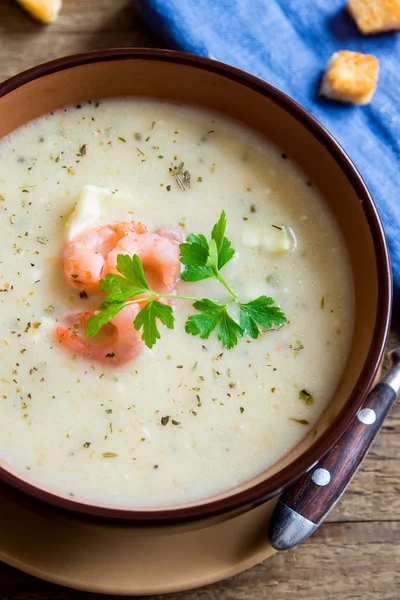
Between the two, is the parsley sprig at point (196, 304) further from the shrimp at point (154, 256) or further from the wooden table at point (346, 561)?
the wooden table at point (346, 561)

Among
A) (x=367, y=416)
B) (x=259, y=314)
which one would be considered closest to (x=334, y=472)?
(x=367, y=416)

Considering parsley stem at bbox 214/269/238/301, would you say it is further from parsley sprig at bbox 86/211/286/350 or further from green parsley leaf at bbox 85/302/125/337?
green parsley leaf at bbox 85/302/125/337

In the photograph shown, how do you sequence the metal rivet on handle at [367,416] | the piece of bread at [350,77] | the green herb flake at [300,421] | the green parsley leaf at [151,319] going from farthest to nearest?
the piece of bread at [350,77] < the metal rivet on handle at [367,416] < the green herb flake at [300,421] < the green parsley leaf at [151,319]

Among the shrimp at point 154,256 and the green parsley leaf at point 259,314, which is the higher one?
the green parsley leaf at point 259,314

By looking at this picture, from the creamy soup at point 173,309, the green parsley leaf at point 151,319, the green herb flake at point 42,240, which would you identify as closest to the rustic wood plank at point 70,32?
the creamy soup at point 173,309

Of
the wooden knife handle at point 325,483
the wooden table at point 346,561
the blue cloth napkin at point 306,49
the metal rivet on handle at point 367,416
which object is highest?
the blue cloth napkin at point 306,49

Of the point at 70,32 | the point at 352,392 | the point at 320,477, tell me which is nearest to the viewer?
the point at 352,392

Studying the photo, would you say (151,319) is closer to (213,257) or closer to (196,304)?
(196,304)
